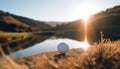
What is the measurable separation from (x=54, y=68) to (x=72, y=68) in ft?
1.47

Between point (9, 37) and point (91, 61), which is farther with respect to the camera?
point (9, 37)

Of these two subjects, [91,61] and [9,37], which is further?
[9,37]

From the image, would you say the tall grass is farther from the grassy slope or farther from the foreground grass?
the grassy slope

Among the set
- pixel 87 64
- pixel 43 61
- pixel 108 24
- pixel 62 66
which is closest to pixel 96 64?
pixel 87 64

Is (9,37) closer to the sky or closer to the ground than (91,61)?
closer to the ground

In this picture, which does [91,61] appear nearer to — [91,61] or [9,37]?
[91,61]

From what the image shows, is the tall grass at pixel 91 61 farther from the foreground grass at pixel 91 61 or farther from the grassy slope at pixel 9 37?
the grassy slope at pixel 9 37

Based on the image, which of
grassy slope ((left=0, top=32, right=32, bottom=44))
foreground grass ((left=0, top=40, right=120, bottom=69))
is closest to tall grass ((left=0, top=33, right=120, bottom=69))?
foreground grass ((left=0, top=40, right=120, bottom=69))

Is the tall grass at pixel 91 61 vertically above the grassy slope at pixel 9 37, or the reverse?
the tall grass at pixel 91 61

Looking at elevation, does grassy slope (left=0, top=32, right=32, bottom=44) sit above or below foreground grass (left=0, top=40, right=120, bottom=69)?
below

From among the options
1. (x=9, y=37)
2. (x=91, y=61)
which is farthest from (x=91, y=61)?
(x=9, y=37)

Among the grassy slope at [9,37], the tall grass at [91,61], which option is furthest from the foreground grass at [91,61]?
the grassy slope at [9,37]

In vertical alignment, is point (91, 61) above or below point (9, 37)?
above

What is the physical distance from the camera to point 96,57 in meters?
6.94
